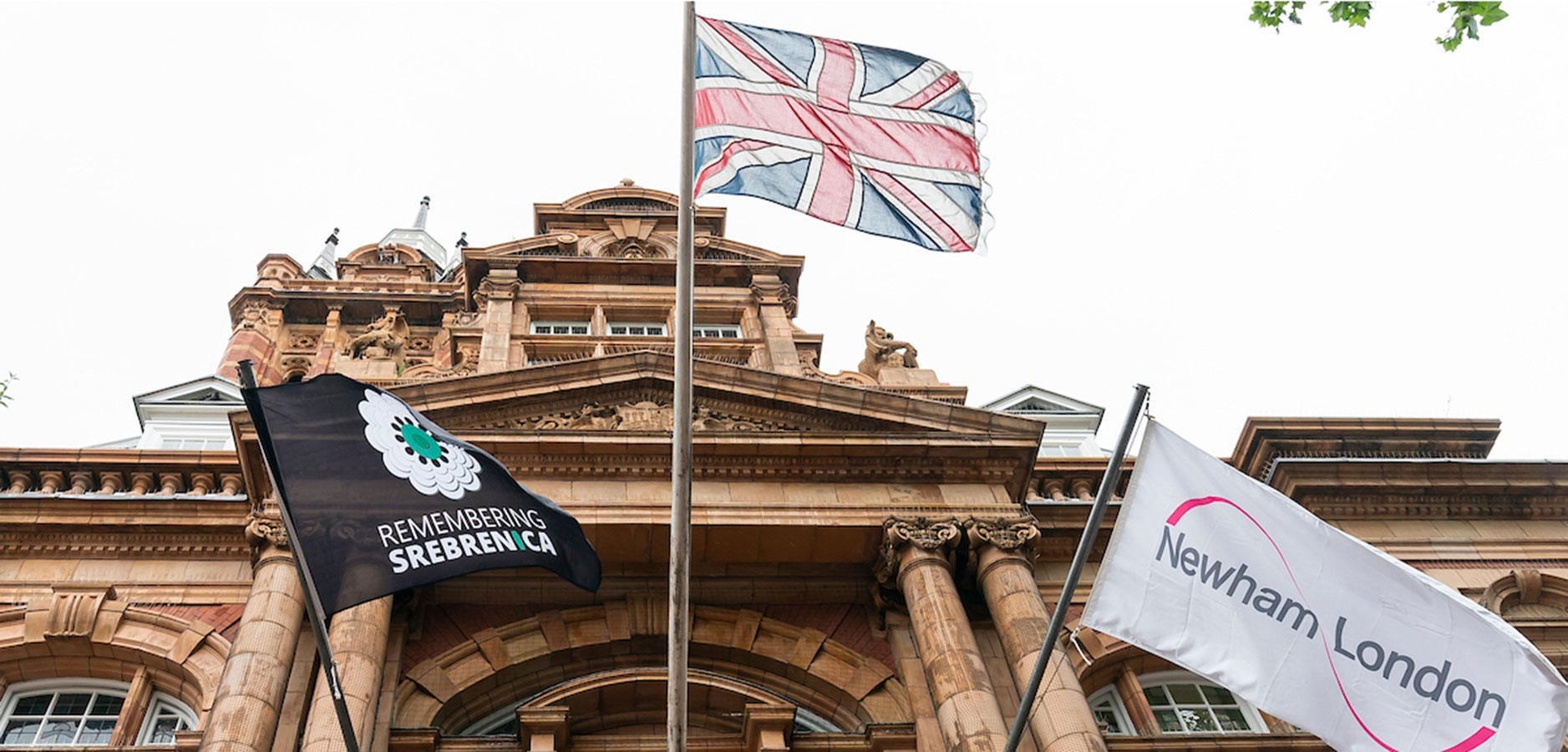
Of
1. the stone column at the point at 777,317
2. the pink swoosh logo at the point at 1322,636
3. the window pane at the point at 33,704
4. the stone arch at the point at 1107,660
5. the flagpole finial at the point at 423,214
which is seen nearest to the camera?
the pink swoosh logo at the point at 1322,636

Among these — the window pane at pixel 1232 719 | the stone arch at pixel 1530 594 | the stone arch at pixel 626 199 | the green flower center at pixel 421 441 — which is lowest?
the window pane at pixel 1232 719

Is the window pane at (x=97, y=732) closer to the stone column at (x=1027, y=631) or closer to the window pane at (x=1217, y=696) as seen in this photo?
the stone column at (x=1027, y=631)

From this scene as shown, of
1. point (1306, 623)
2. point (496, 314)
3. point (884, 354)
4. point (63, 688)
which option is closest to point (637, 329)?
point (496, 314)

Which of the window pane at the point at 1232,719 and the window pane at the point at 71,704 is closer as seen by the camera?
the window pane at the point at 71,704

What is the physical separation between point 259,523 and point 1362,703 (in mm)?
13165

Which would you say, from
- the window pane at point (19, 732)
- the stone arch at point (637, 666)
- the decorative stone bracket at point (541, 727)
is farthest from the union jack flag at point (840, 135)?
the window pane at point (19, 732)

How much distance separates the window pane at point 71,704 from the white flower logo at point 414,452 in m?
7.65

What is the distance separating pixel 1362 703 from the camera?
12297 mm

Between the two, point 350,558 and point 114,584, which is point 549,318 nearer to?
point 114,584

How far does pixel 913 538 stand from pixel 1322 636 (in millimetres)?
6570

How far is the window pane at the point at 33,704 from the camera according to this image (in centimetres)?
1728

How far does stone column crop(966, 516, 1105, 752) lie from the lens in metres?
15.3

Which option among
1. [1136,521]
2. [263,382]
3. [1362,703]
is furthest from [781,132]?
[263,382]

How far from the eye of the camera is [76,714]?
56.6 ft
